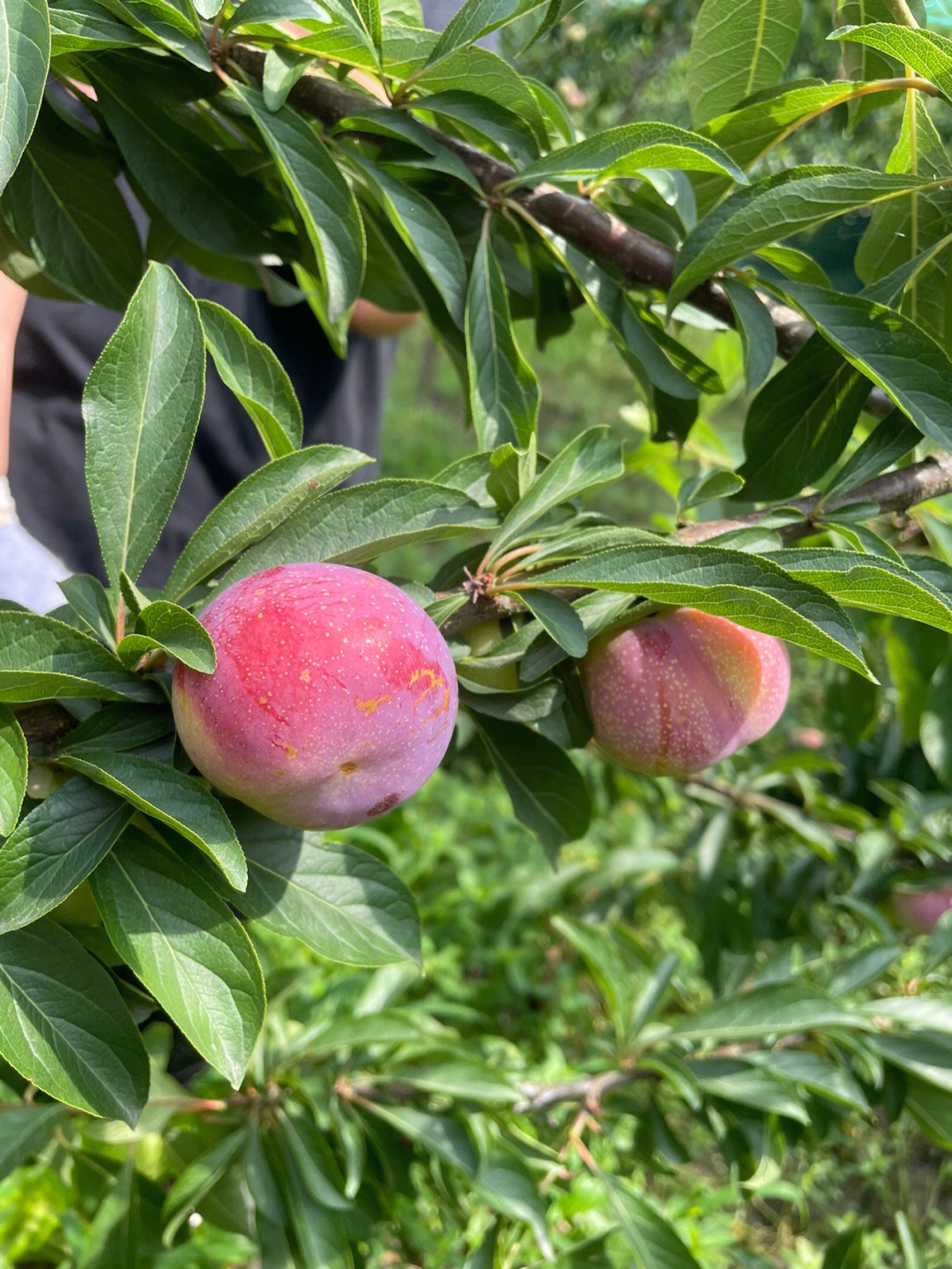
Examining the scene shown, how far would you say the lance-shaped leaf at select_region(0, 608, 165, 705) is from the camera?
0.34 m

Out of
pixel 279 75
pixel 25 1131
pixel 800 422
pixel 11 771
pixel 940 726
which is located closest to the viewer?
pixel 11 771

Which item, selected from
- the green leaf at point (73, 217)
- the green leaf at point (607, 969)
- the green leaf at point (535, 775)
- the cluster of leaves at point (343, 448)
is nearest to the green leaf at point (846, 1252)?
the green leaf at point (607, 969)

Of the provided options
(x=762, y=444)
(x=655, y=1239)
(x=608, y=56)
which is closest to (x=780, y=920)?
(x=655, y=1239)

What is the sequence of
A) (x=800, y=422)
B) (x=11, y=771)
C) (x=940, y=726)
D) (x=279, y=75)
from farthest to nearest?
(x=940, y=726) → (x=800, y=422) → (x=279, y=75) → (x=11, y=771)

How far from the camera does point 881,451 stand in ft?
1.67

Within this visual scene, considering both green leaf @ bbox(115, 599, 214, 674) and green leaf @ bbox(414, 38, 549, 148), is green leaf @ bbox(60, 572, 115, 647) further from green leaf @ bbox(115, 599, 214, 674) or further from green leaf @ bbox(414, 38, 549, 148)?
green leaf @ bbox(414, 38, 549, 148)

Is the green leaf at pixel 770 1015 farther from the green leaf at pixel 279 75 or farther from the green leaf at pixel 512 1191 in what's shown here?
the green leaf at pixel 279 75

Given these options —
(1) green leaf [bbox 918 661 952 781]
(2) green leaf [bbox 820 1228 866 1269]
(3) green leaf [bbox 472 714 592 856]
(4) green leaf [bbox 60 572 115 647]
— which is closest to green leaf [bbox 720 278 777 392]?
(3) green leaf [bbox 472 714 592 856]

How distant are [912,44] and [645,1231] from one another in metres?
0.80

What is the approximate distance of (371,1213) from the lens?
0.82 m

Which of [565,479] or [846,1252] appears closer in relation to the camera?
[565,479]

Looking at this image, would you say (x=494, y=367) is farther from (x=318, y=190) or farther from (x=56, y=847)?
(x=56, y=847)

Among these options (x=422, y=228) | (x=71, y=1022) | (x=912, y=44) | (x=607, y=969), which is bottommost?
(x=607, y=969)

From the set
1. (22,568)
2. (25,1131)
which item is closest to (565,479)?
(22,568)
